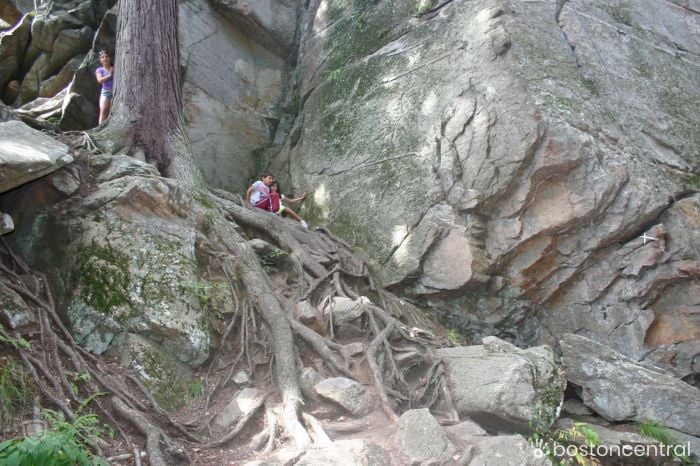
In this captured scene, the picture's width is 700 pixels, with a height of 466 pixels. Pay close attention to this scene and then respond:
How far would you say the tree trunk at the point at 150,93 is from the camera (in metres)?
7.36

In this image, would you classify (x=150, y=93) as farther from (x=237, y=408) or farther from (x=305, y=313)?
(x=237, y=408)

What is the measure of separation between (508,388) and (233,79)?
8350 millimetres

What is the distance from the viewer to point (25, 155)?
5.12m

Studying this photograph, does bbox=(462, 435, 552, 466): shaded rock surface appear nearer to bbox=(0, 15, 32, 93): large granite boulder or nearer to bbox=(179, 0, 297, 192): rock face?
bbox=(179, 0, 297, 192): rock face

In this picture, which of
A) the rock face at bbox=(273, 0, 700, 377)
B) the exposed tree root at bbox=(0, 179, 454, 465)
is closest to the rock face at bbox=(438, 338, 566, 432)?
the exposed tree root at bbox=(0, 179, 454, 465)

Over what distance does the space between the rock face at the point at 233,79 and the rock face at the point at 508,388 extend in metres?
6.21

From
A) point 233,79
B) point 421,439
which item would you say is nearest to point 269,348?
point 421,439

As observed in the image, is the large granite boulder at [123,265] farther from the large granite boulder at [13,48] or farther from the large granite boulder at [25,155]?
the large granite boulder at [13,48]

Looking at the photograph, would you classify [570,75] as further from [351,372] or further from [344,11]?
[351,372]

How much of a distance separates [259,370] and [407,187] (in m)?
4.07

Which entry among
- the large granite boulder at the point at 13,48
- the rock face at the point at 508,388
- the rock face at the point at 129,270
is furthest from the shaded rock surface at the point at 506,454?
the large granite boulder at the point at 13,48

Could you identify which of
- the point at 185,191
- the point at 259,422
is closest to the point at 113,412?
the point at 259,422

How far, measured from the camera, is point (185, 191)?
262 inches

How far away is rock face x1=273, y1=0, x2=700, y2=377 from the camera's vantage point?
7.56 meters
